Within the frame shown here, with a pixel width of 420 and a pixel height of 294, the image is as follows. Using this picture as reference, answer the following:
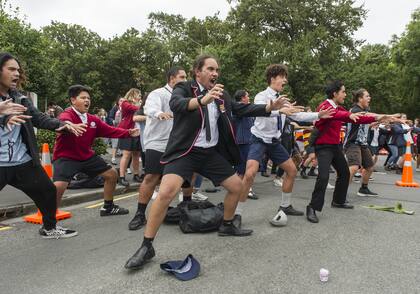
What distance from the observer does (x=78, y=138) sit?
5.20 meters

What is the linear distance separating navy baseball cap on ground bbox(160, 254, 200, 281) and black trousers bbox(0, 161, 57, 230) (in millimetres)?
1691

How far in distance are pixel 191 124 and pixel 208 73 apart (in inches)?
22.4

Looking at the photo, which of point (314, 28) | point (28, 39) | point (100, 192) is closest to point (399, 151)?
point (100, 192)

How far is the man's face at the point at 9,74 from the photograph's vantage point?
4105 mm

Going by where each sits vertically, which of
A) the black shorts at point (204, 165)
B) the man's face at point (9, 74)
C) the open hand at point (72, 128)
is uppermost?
the man's face at point (9, 74)

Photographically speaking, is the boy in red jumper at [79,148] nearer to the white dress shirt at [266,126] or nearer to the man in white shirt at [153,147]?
the man in white shirt at [153,147]

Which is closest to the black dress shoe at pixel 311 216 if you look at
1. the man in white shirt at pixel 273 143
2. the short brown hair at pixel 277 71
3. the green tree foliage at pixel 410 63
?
the man in white shirt at pixel 273 143

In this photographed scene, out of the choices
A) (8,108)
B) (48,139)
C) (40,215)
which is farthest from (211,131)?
(48,139)

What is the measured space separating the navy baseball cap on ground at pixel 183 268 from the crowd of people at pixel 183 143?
256 mm

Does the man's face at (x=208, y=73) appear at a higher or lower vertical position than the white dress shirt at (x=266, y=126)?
higher

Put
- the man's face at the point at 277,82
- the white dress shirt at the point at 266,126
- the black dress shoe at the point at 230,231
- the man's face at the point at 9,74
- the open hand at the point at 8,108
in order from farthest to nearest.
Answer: the man's face at the point at 277,82, the white dress shirt at the point at 266,126, the black dress shoe at the point at 230,231, the man's face at the point at 9,74, the open hand at the point at 8,108

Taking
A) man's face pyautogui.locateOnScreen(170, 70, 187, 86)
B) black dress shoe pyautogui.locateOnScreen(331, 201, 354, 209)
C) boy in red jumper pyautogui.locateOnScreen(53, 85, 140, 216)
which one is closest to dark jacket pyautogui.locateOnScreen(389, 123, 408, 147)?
black dress shoe pyautogui.locateOnScreen(331, 201, 354, 209)

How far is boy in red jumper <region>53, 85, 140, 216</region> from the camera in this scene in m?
5.12

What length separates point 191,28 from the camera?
42.8m
